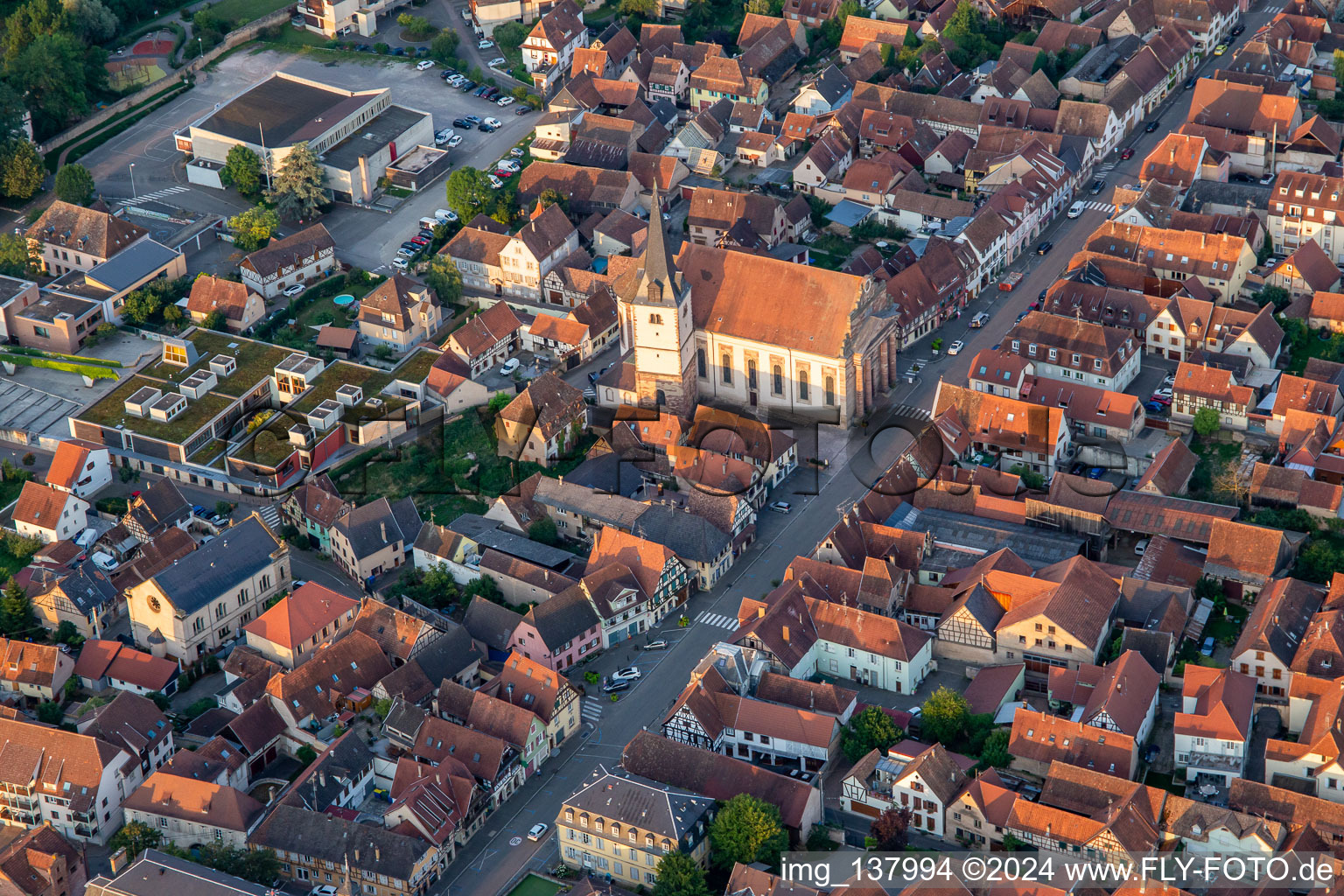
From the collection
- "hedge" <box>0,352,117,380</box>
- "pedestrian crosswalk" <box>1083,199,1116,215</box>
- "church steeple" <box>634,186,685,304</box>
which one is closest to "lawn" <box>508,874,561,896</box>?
"church steeple" <box>634,186,685,304</box>

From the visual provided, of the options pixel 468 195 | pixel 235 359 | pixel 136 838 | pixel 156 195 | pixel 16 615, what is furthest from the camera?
pixel 156 195

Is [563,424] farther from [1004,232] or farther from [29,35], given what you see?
[29,35]

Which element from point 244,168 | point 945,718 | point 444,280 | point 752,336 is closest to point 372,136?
point 244,168

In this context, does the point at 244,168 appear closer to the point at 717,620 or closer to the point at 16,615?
the point at 16,615

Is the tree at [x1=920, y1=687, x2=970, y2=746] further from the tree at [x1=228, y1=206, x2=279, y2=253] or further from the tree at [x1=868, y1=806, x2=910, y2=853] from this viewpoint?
the tree at [x1=228, y1=206, x2=279, y2=253]

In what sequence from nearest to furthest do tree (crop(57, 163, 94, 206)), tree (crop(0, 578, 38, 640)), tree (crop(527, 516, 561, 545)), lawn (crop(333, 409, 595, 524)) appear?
1. tree (crop(0, 578, 38, 640))
2. tree (crop(527, 516, 561, 545))
3. lawn (crop(333, 409, 595, 524))
4. tree (crop(57, 163, 94, 206))
